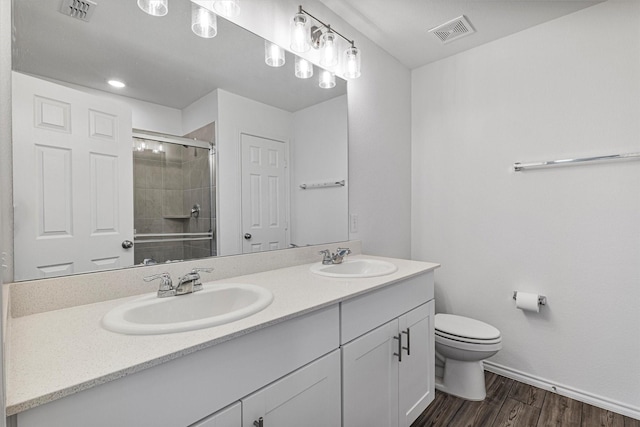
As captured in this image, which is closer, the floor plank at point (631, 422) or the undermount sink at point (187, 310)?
the undermount sink at point (187, 310)

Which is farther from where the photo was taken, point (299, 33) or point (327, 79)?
point (327, 79)

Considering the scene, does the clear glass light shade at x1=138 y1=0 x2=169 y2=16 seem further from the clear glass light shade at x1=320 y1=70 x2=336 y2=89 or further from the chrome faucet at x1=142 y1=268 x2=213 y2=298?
the chrome faucet at x1=142 y1=268 x2=213 y2=298

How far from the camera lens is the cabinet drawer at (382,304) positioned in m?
1.11

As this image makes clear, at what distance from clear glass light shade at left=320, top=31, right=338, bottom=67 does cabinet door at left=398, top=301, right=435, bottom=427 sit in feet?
4.58

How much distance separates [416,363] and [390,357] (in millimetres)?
270

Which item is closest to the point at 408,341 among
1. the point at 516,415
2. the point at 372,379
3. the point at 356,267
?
the point at 372,379

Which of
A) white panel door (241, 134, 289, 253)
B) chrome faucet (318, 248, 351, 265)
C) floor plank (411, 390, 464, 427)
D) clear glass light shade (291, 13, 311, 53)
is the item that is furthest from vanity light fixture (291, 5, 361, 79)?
floor plank (411, 390, 464, 427)

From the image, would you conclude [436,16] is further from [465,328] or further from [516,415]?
[516,415]

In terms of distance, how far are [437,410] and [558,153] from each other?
1.69 meters

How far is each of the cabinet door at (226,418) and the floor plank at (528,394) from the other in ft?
5.94

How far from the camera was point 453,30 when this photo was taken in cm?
195

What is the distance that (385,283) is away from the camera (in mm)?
1246

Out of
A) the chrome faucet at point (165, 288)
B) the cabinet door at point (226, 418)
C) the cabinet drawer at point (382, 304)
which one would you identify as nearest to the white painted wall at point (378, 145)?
the cabinet drawer at point (382, 304)

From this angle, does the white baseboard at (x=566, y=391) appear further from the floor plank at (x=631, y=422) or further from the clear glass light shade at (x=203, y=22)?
the clear glass light shade at (x=203, y=22)
